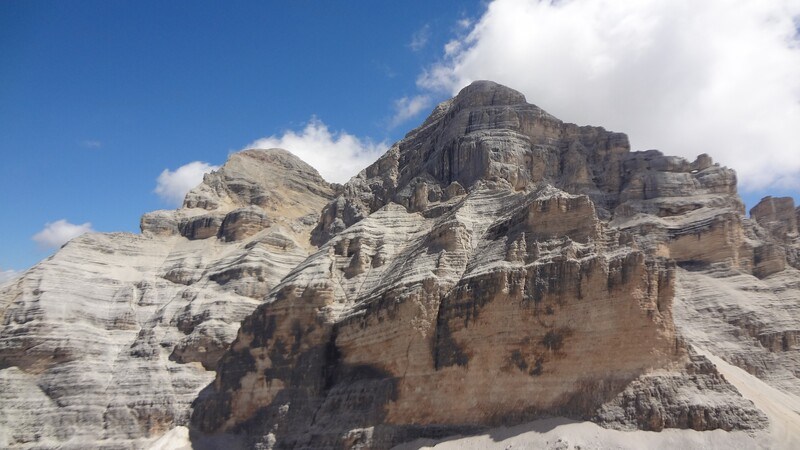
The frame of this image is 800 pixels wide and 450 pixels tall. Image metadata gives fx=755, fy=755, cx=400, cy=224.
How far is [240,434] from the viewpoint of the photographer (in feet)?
161

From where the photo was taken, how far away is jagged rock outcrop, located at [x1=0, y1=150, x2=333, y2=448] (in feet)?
180

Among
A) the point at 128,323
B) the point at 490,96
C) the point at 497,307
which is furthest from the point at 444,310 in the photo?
the point at 490,96

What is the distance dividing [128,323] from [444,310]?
112ft

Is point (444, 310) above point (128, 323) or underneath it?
underneath

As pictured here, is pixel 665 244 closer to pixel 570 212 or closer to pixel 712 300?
pixel 712 300

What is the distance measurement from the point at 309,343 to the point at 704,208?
3810 centimetres

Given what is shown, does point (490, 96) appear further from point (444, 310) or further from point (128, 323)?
point (128, 323)

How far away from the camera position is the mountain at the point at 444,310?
118ft

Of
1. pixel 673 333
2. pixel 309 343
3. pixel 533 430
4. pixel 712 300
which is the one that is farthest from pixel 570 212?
pixel 712 300

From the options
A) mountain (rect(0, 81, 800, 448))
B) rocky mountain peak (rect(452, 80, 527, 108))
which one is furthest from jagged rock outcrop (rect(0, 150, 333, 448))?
rocky mountain peak (rect(452, 80, 527, 108))

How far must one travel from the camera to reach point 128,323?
6488 cm

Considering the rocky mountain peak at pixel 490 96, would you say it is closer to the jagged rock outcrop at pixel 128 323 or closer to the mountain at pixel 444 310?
the mountain at pixel 444 310

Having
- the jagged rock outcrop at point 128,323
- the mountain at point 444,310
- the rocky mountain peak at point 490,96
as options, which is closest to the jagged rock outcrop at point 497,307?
the mountain at point 444,310

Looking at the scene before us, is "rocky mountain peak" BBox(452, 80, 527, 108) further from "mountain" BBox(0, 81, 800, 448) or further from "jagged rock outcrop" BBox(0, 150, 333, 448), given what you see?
"jagged rock outcrop" BBox(0, 150, 333, 448)
